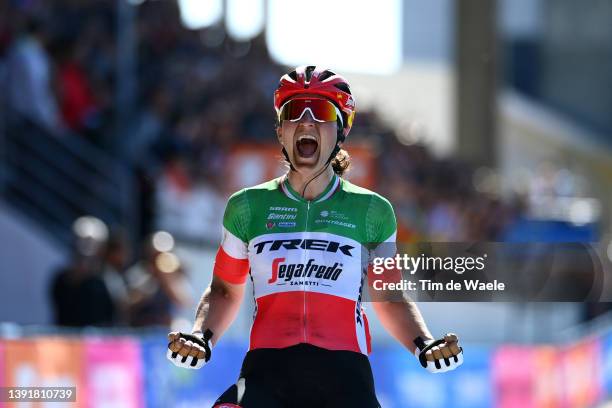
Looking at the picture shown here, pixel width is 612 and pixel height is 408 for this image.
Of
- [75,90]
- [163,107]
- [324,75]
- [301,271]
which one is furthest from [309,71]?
[163,107]

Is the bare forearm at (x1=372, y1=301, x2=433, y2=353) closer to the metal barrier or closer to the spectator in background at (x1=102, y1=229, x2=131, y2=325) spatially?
the spectator in background at (x1=102, y1=229, x2=131, y2=325)

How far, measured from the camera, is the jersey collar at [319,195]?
6132mm

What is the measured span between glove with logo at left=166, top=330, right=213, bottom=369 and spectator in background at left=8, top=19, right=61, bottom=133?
27.6ft

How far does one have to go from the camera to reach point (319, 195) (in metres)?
6.14

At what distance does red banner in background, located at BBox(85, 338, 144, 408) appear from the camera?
33.6 feet

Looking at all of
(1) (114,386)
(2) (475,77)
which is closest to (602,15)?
(2) (475,77)

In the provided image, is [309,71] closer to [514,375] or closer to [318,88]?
[318,88]

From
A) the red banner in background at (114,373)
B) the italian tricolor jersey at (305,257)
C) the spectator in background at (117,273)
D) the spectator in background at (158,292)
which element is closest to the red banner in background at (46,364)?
the red banner in background at (114,373)

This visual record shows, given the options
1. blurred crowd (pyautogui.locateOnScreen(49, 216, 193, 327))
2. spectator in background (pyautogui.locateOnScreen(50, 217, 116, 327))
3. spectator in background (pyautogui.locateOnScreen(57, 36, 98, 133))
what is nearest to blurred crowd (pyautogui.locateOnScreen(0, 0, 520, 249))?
spectator in background (pyautogui.locateOnScreen(57, 36, 98, 133))

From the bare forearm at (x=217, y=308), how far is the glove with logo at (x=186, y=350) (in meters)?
0.24

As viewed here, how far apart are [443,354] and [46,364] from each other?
462 centimetres

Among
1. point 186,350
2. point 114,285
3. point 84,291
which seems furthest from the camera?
point 114,285

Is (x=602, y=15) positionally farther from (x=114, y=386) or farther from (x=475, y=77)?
(x=114, y=386)

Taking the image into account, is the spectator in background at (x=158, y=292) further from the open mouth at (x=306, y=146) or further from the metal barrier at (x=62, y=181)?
the open mouth at (x=306, y=146)
